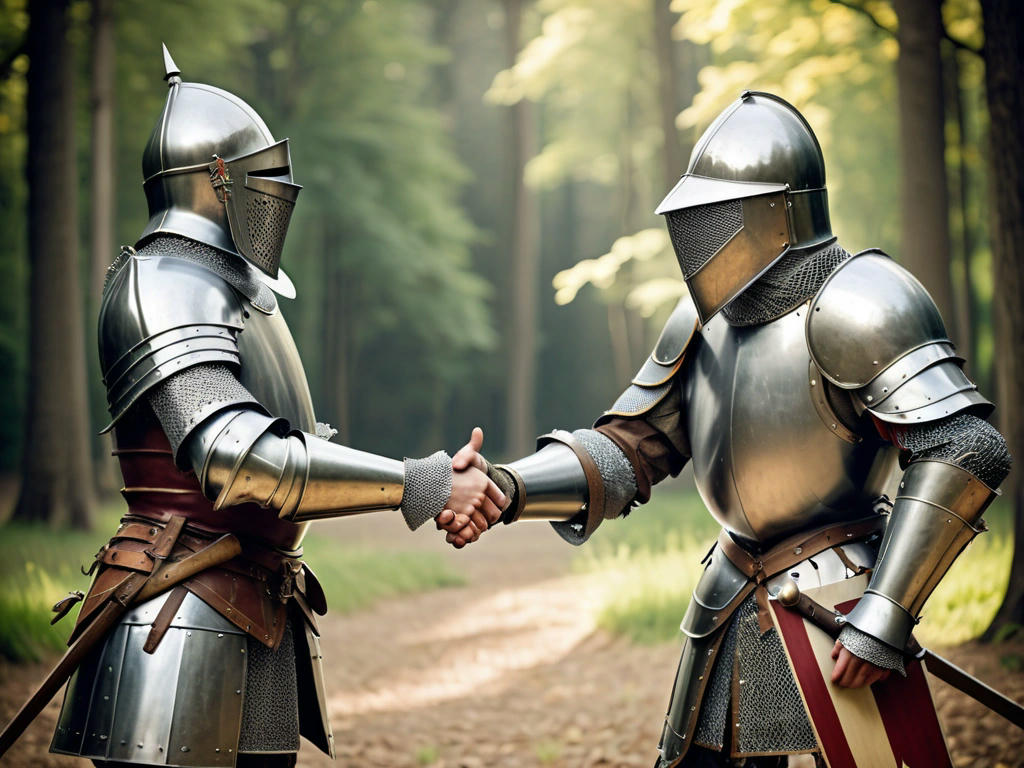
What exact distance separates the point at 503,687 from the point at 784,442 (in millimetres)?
4248

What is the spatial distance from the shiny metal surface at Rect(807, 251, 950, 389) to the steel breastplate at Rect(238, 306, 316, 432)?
4.43 feet

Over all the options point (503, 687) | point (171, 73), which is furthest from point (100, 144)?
point (171, 73)

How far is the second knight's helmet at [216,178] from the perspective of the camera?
284 centimetres

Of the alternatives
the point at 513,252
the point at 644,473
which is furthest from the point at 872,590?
the point at 513,252

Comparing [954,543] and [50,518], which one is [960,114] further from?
[50,518]

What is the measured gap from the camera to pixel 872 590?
2.45 meters

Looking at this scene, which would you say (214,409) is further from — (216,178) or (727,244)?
(727,244)

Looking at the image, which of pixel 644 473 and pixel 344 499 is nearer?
pixel 344 499

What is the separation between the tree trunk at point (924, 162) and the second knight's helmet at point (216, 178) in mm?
4170

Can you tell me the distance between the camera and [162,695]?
2484 millimetres

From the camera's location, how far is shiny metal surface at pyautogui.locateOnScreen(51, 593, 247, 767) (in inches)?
97.1

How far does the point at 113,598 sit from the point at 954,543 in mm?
2039

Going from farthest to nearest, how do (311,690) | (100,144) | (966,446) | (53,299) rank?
(100,144) < (53,299) < (311,690) < (966,446)

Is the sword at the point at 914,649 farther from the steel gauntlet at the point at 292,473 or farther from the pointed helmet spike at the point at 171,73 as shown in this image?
the pointed helmet spike at the point at 171,73
